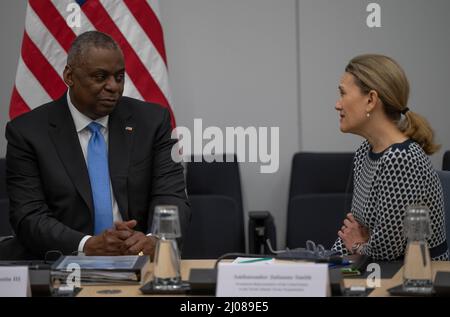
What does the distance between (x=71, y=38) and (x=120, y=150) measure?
1.44m

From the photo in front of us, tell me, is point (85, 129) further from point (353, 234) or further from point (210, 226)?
point (210, 226)

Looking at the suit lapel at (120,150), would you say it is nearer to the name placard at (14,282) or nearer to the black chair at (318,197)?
the name placard at (14,282)

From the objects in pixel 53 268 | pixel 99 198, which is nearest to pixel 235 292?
pixel 53 268

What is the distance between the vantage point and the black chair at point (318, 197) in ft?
15.2

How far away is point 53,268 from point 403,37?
3367 millimetres

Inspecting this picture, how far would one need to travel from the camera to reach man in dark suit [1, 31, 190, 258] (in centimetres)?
327

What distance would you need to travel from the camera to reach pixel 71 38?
180 inches

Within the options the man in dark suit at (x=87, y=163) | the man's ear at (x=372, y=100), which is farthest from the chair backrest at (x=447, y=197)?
A: the man in dark suit at (x=87, y=163)

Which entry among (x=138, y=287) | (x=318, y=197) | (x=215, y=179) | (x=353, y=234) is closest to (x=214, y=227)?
(x=215, y=179)

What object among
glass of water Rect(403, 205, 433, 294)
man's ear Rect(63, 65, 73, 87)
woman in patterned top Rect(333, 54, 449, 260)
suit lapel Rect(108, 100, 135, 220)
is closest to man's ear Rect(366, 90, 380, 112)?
woman in patterned top Rect(333, 54, 449, 260)

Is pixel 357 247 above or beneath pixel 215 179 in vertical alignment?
beneath

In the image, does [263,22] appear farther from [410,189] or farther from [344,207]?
[410,189]

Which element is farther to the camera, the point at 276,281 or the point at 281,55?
the point at 281,55

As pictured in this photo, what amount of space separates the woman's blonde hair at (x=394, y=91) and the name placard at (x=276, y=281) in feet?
3.59
